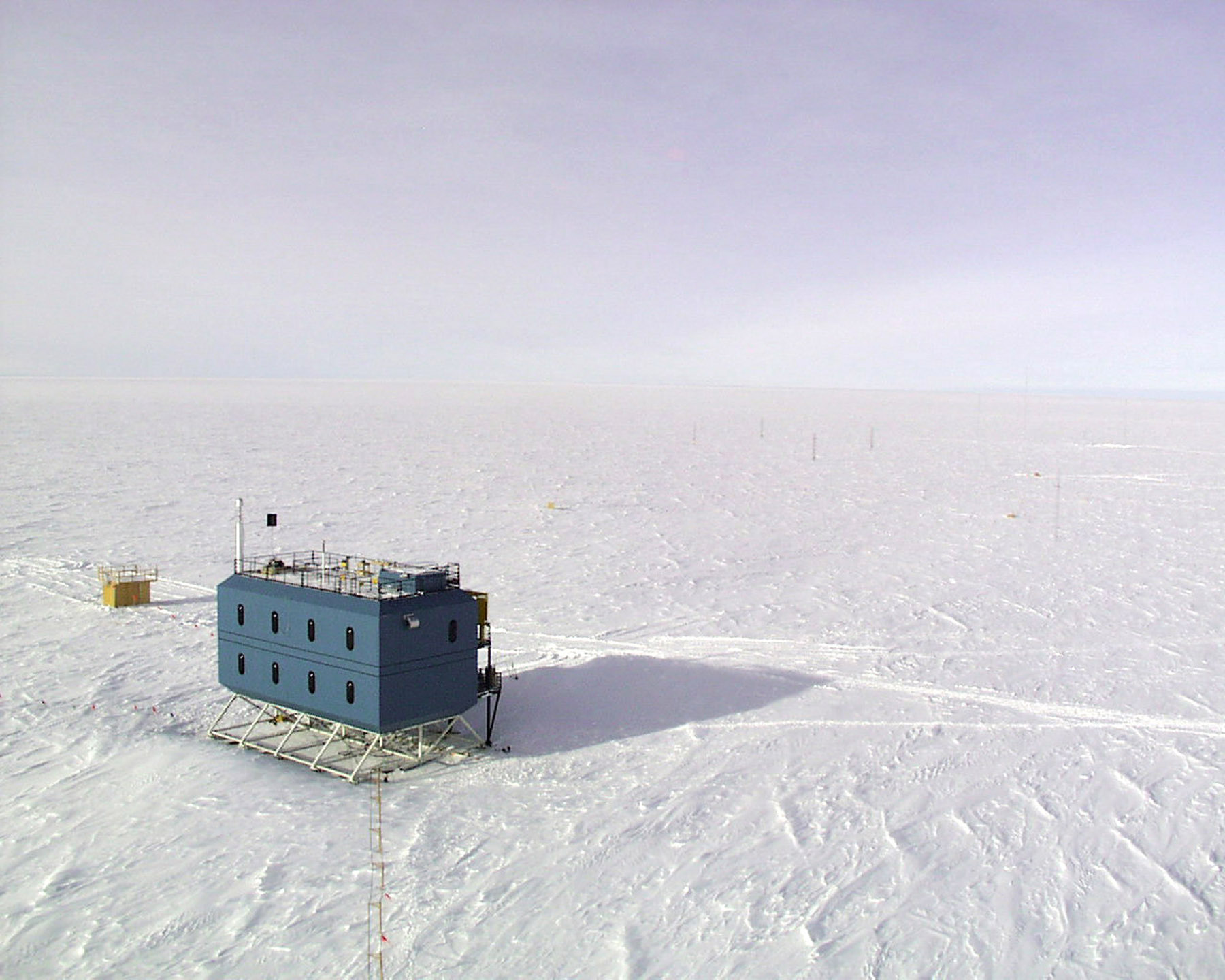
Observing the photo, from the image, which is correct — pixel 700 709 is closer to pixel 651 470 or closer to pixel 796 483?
pixel 796 483

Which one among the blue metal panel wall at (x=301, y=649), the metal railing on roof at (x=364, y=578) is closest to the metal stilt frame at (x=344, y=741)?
the blue metal panel wall at (x=301, y=649)

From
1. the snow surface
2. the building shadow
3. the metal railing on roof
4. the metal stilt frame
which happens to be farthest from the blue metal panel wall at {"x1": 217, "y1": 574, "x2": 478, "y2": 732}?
the building shadow

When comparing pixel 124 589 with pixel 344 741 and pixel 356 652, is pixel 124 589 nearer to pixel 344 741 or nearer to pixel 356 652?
pixel 344 741

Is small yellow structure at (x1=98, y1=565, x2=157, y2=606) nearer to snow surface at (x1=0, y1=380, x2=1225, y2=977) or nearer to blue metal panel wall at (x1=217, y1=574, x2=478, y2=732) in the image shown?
snow surface at (x1=0, y1=380, x2=1225, y2=977)

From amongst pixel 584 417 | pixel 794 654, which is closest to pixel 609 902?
pixel 794 654

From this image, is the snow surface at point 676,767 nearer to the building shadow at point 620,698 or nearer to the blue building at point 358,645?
the building shadow at point 620,698
